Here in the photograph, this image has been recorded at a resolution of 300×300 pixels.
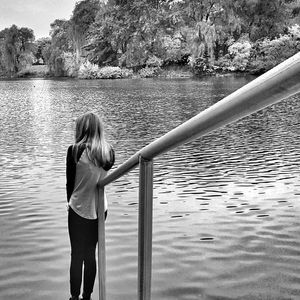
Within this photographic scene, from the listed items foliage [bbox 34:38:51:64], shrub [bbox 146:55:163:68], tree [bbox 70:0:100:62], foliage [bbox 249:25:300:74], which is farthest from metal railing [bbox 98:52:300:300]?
foliage [bbox 34:38:51:64]

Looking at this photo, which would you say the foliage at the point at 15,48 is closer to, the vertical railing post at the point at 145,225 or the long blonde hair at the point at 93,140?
the long blonde hair at the point at 93,140

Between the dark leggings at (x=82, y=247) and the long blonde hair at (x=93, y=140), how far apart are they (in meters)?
0.31

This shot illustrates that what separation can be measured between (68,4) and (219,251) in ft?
251

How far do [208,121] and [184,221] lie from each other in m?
5.59

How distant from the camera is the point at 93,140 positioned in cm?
260

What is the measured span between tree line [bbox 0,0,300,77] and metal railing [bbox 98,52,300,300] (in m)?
42.4

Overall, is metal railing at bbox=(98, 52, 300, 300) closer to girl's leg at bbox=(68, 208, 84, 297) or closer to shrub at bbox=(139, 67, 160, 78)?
girl's leg at bbox=(68, 208, 84, 297)

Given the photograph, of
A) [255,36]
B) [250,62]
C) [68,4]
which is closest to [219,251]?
[250,62]

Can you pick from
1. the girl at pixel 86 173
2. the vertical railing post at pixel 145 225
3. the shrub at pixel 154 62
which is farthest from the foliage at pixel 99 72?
the vertical railing post at pixel 145 225

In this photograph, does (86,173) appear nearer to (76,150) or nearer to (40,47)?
(76,150)

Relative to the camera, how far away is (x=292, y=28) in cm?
4762

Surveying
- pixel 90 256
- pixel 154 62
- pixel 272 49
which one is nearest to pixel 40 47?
pixel 154 62

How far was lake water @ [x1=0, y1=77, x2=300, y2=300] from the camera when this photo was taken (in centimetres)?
440

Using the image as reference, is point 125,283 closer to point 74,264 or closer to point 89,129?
point 74,264
